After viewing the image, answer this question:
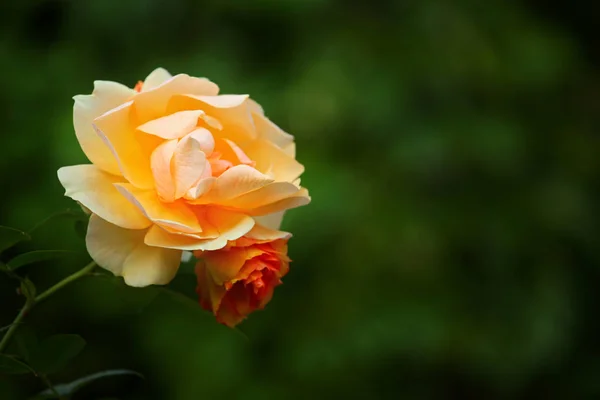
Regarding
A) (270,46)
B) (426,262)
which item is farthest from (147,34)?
(426,262)

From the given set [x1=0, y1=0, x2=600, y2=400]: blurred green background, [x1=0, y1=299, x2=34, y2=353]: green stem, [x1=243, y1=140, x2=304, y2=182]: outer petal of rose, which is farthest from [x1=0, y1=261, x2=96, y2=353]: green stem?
[x1=0, y1=0, x2=600, y2=400]: blurred green background

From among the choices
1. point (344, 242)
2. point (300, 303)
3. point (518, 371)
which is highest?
point (344, 242)

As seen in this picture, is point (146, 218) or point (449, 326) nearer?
point (146, 218)

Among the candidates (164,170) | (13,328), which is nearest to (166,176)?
(164,170)

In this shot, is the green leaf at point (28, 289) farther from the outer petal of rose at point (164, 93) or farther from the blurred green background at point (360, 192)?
the blurred green background at point (360, 192)

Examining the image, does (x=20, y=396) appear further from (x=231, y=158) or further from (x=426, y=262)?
(x=231, y=158)

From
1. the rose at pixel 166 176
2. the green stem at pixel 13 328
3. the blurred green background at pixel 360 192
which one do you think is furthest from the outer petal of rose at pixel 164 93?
the blurred green background at pixel 360 192

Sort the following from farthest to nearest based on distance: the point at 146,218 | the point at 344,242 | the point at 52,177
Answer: the point at 344,242 < the point at 52,177 < the point at 146,218
